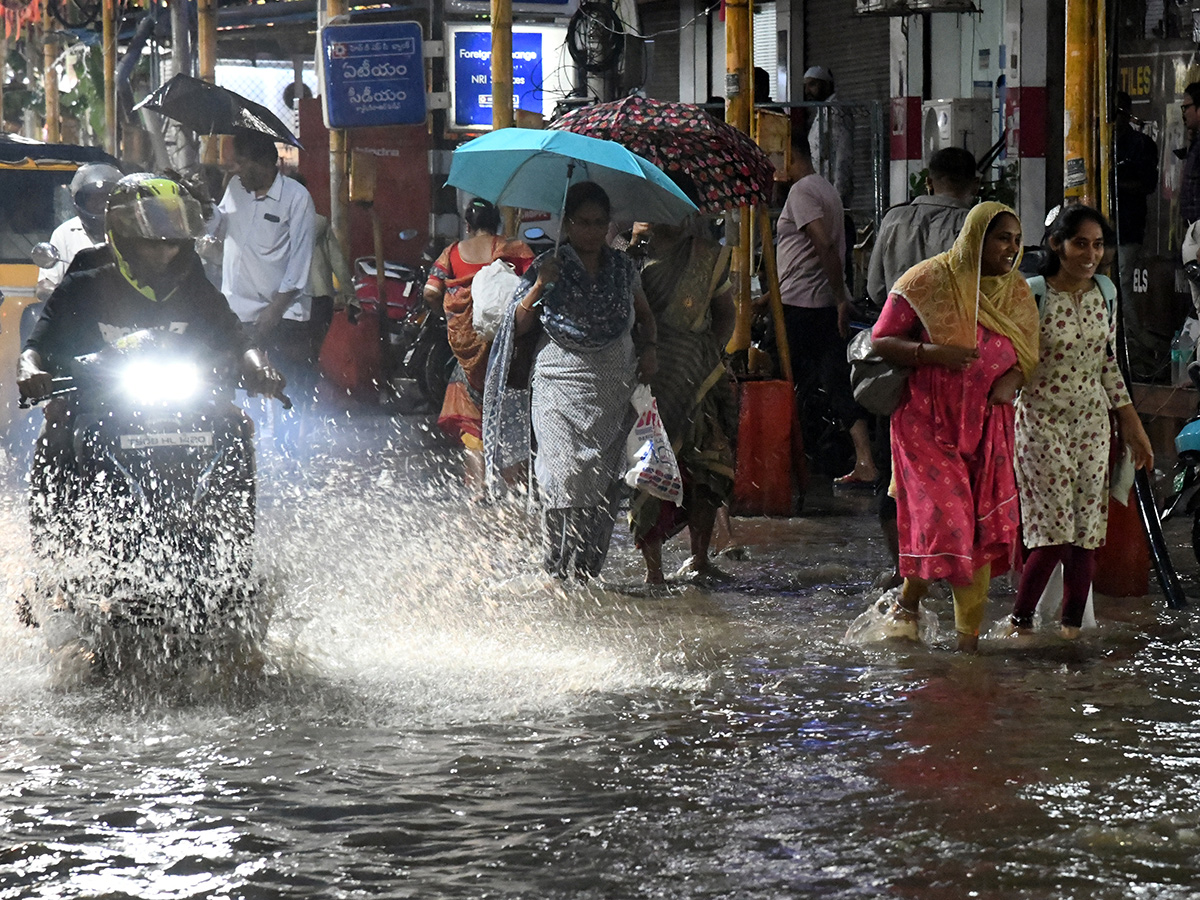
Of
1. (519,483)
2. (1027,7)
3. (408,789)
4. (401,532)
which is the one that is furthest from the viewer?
(1027,7)

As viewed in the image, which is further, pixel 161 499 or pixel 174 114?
pixel 174 114

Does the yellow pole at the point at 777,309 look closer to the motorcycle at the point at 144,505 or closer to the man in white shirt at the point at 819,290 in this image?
the man in white shirt at the point at 819,290

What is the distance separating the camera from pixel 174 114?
15125mm

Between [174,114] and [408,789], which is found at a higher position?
[174,114]

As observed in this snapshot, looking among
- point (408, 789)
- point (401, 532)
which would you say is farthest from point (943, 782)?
point (401, 532)

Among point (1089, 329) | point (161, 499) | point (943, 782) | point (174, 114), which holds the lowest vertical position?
point (943, 782)

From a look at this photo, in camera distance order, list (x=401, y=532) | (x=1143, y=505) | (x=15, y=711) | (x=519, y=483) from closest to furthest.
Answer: (x=15, y=711)
(x=1143, y=505)
(x=519, y=483)
(x=401, y=532)

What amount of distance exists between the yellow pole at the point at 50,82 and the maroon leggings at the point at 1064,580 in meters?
30.9

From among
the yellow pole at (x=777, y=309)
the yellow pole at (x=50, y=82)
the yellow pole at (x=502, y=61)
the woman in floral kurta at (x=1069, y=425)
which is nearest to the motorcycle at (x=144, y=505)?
the woman in floral kurta at (x=1069, y=425)

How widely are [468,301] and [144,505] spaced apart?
448 cm

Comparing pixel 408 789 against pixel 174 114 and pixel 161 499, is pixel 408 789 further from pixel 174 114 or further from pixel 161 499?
pixel 174 114

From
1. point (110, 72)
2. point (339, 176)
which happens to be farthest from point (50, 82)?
point (339, 176)

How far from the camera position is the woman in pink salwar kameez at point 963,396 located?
6551 mm

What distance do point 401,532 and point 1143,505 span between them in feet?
12.2
